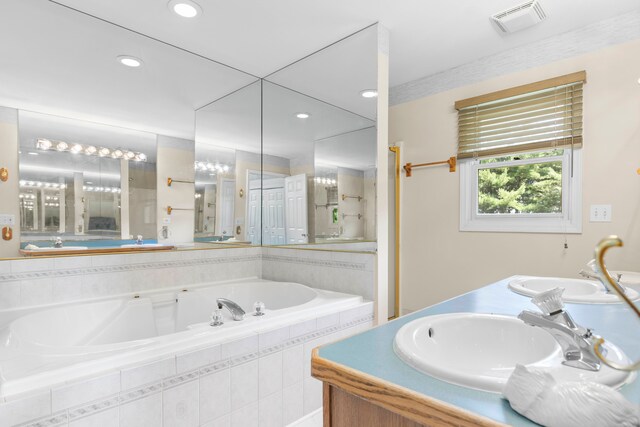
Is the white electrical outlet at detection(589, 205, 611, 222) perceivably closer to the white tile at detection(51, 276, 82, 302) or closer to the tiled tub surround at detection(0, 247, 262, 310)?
the tiled tub surround at detection(0, 247, 262, 310)

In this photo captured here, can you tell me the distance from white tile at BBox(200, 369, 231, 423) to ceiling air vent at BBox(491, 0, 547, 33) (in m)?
2.63

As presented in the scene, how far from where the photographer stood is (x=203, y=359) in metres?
1.52

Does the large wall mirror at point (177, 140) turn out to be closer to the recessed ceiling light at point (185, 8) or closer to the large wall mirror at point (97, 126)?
the large wall mirror at point (97, 126)

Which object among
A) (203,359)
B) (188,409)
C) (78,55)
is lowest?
(188,409)

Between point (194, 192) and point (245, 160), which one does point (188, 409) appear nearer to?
point (194, 192)

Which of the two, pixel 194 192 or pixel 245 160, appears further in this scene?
pixel 245 160

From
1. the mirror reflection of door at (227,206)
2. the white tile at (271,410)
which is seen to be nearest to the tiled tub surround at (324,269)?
the mirror reflection of door at (227,206)

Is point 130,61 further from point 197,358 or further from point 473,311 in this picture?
point 473,311

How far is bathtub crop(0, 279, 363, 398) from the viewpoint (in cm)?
125

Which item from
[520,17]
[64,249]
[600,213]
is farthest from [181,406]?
[520,17]

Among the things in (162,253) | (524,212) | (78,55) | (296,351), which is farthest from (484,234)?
(78,55)

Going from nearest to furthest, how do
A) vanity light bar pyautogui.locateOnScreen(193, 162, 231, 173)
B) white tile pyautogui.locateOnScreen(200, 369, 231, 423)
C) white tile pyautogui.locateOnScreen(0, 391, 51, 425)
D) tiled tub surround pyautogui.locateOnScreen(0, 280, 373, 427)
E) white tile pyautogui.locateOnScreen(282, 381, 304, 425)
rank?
Result: white tile pyautogui.locateOnScreen(0, 391, 51, 425), tiled tub surround pyautogui.locateOnScreen(0, 280, 373, 427), white tile pyautogui.locateOnScreen(200, 369, 231, 423), white tile pyautogui.locateOnScreen(282, 381, 304, 425), vanity light bar pyautogui.locateOnScreen(193, 162, 231, 173)

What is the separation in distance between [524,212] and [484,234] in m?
0.33

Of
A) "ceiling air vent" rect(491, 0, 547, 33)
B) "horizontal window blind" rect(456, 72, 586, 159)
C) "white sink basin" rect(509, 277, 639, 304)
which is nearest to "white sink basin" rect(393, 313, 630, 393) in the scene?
"white sink basin" rect(509, 277, 639, 304)
